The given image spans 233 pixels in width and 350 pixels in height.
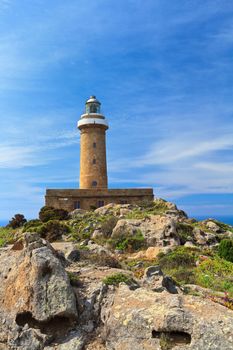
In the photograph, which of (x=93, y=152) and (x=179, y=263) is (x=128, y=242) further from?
(x=93, y=152)

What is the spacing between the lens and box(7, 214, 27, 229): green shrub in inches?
1598

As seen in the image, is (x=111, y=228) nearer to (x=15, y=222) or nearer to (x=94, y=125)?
(x=15, y=222)

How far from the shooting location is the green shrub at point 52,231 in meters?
26.7

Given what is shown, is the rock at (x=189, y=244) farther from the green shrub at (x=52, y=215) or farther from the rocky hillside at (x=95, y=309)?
the green shrub at (x=52, y=215)

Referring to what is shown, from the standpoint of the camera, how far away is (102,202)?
140 feet

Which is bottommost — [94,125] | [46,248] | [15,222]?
[46,248]

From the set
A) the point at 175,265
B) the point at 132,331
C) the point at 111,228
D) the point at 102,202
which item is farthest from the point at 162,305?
the point at 102,202

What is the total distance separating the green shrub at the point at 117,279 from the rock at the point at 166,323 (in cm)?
77

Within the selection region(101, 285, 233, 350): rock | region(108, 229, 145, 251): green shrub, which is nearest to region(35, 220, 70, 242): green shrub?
region(108, 229, 145, 251): green shrub

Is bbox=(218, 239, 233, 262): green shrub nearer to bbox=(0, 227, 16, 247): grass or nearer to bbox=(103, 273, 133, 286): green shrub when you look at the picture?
bbox=(103, 273, 133, 286): green shrub

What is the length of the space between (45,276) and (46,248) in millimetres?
849

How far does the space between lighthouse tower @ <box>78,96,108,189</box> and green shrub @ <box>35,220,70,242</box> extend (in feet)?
60.8

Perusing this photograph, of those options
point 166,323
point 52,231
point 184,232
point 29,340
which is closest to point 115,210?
point 52,231

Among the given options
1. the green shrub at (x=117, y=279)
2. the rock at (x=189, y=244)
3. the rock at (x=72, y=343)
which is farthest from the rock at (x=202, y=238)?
the rock at (x=72, y=343)
